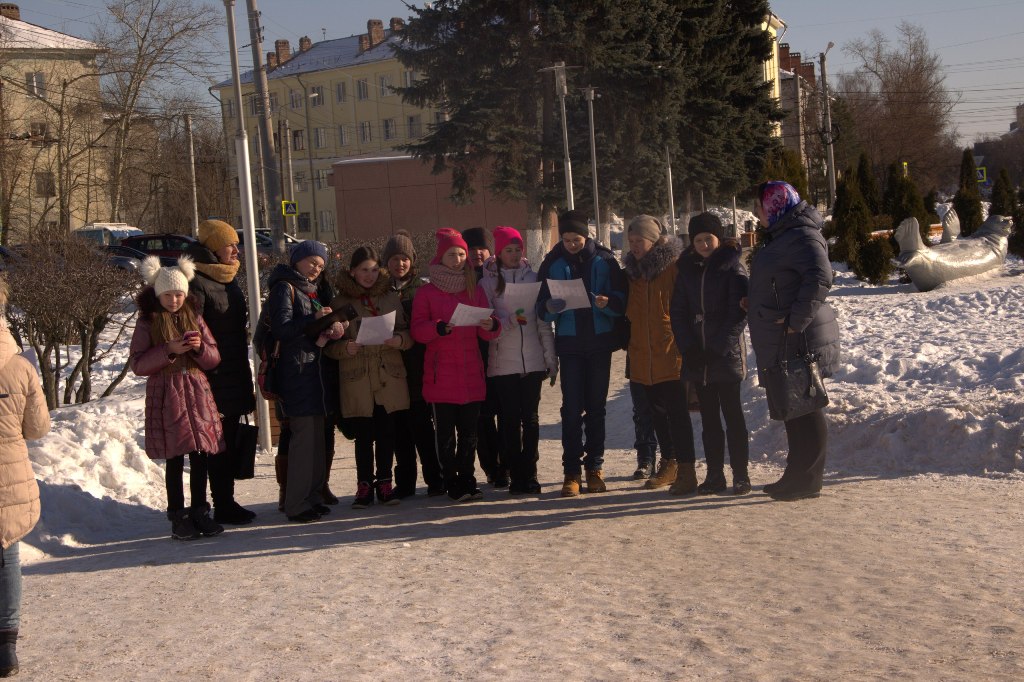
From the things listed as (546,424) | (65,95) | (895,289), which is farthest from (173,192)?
(546,424)

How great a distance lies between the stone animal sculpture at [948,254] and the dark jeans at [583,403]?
15.8 m

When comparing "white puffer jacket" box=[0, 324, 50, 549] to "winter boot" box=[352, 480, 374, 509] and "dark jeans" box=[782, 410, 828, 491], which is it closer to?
"winter boot" box=[352, 480, 374, 509]

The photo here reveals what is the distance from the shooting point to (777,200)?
7035mm

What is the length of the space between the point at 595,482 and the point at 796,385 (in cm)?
164

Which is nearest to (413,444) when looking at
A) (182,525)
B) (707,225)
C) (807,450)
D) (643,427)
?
(643,427)

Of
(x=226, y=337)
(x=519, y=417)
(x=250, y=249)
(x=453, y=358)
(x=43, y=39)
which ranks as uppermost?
(x=43, y=39)

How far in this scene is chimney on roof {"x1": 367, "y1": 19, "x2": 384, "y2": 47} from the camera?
83.1m

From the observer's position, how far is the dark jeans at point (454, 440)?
7930 millimetres

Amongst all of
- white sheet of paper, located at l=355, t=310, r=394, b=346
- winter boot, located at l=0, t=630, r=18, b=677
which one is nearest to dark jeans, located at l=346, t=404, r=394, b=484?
white sheet of paper, located at l=355, t=310, r=394, b=346

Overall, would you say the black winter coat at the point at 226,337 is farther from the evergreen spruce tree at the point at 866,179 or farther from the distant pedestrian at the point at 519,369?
the evergreen spruce tree at the point at 866,179

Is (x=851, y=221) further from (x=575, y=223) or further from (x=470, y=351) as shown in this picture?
(x=470, y=351)

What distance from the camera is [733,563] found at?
229 inches

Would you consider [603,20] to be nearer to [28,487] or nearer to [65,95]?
[65,95]

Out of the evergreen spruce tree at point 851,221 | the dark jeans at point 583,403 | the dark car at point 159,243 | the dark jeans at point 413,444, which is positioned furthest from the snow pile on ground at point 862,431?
the dark car at point 159,243
